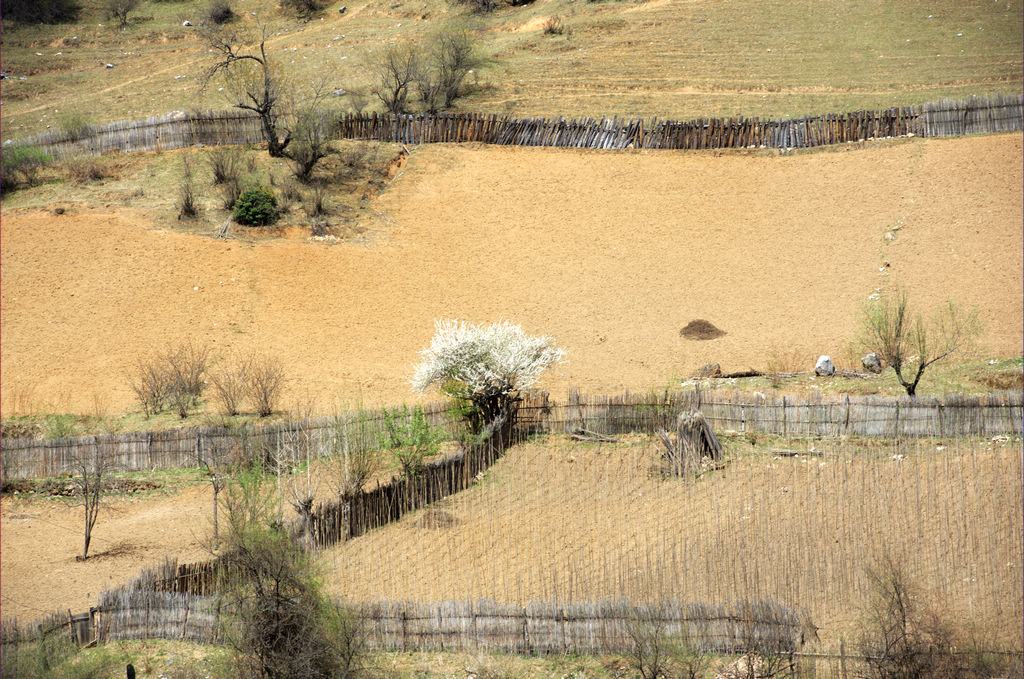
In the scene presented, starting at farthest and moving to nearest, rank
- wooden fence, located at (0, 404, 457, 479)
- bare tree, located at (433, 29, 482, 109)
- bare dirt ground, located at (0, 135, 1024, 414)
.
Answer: bare tree, located at (433, 29, 482, 109) → bare dirt ground, located at (0, 135, 1024, 414) → wooden fence, located at (0, 404, 457, 479)

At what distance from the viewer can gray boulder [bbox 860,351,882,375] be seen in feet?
59.2

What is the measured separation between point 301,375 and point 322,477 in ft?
15.1

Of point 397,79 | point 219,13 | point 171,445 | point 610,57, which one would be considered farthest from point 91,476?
point 219,13

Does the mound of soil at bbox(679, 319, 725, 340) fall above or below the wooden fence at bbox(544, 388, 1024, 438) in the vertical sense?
above

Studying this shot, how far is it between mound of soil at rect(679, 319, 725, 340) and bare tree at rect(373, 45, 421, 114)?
14.1m

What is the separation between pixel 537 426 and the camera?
654 inches

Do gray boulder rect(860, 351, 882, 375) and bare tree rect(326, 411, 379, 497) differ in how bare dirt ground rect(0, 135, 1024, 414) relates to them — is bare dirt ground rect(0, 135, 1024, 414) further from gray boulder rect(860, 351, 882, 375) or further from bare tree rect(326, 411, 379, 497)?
bare tree rect(326, 411, 379, 497)

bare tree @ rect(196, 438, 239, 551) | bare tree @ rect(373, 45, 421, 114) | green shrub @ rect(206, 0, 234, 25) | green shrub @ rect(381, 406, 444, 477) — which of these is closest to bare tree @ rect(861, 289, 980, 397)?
green shrub @ rect(381, 406, 444, 477)

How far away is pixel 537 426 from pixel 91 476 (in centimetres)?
645

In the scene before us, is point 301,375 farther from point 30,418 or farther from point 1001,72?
point 1001,72

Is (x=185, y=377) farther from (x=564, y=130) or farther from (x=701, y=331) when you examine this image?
(x=564, y=130)

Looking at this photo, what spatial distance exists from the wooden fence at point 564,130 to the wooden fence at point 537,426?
506 inches

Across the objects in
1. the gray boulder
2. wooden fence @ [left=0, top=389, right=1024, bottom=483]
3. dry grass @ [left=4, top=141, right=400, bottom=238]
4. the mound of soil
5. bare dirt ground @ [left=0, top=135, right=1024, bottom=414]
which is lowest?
wooden fence @ [left=0, top=389, right=1024, bottom=483]

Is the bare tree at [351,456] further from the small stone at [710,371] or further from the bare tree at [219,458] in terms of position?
the small stone at [710,371]
